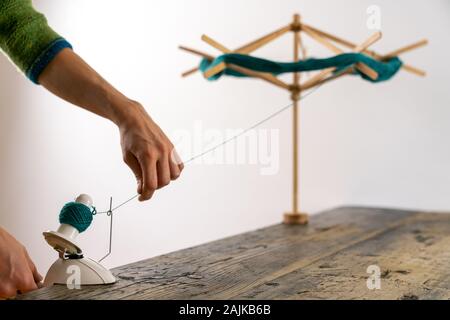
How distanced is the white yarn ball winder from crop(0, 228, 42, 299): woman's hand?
50 millimetres

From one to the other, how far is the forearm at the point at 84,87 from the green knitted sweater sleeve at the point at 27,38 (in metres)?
0.01

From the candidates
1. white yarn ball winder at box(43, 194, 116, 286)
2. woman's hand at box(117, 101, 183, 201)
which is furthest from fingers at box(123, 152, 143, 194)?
white yarn ball winder at box(43, 194, 116, 286)

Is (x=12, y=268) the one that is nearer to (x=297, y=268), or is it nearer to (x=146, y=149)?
(x=146, y=149)

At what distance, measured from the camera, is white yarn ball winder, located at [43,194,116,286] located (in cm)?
84

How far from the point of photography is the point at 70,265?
850mm

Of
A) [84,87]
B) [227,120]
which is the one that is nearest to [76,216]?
[84,87]

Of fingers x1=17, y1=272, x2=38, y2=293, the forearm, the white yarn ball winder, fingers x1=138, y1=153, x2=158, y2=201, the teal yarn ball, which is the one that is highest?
the forearm

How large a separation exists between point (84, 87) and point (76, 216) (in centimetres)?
19

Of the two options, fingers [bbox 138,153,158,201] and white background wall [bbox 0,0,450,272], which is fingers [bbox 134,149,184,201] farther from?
white background wall [bbox 0,0,450,272]

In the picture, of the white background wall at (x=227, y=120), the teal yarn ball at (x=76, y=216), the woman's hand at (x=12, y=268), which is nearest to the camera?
the woman's hand at (x=12, y=268)

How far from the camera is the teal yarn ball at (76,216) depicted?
2.79 feet

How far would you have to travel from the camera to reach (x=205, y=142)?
5.90ft

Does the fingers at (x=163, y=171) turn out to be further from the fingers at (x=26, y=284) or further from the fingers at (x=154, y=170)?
the fingers at (x=26, y=284)

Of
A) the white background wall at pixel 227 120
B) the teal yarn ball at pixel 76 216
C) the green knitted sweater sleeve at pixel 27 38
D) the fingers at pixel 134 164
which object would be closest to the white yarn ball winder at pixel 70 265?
the teal yarn ball at pixel 76 216
